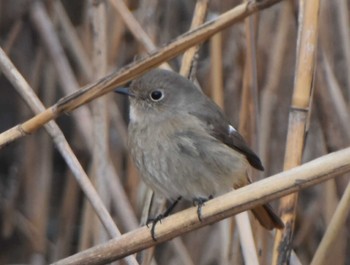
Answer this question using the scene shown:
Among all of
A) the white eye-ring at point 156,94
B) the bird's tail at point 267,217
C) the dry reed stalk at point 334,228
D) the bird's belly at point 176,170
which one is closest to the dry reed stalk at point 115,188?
the white eye-ring at point 156,94

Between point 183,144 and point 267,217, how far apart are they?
0.90 ft

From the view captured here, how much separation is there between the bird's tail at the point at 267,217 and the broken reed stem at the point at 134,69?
474 millimetres

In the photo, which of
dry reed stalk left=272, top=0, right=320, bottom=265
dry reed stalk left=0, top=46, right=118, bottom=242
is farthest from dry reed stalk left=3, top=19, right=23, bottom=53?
dry reed stalk left=272, top=0, right=320, bottom=265

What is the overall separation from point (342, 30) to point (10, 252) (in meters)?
1.55

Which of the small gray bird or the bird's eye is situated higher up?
the bird's eye

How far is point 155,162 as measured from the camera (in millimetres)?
2242

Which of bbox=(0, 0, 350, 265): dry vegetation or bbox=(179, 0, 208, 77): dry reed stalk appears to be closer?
bbox=(0, 0, 350, 265): dry vegetation

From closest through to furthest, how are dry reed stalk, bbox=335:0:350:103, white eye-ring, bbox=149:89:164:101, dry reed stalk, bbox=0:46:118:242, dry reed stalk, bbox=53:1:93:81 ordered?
dry reed stalk, bbox=0:46:118:242 → white eye-ring, bbox=149:89:164:101 → dry reed stalk, bbox=335:0:350:103 → dry reed stalk, bbox=53:1:93:81

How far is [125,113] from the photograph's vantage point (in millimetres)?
3330

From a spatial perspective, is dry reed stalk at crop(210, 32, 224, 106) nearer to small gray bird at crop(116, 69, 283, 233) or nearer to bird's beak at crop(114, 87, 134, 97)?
small gray bird at crop(116, 69, 283, 233)

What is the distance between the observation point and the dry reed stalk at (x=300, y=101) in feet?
6.60

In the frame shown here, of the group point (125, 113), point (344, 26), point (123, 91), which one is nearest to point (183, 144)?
point (123, 91)

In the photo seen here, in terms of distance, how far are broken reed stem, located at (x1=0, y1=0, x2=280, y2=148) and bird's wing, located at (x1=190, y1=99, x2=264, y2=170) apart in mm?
406

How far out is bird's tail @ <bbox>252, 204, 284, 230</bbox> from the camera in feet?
7.16
